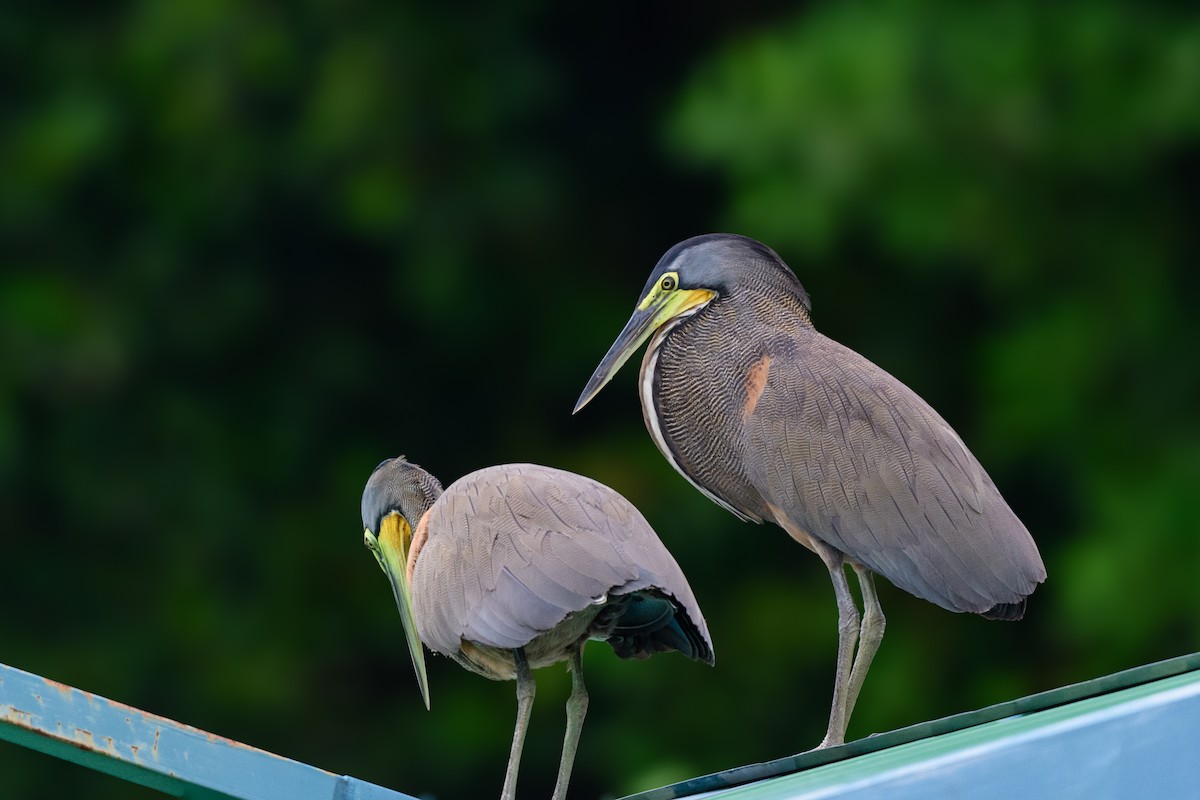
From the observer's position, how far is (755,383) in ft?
8.46

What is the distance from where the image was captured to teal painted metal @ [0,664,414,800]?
1.79m

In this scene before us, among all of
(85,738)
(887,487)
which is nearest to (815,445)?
(887,487)

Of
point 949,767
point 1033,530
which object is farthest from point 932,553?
point 1033,530

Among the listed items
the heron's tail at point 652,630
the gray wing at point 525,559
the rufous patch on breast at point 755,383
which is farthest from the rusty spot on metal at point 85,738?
the rufous patch on breast at point 755,383

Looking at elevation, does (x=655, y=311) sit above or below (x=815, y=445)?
above

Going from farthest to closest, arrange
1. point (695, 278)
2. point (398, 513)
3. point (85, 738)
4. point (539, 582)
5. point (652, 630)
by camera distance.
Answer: point (398, 513), point (695, 278), point (652, 630), point (539, 582), point (85, 738)

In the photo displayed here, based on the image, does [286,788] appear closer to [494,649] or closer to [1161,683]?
[494,649]

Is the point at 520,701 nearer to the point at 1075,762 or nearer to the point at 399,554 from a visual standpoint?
the point at 399,554

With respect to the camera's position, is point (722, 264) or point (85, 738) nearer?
point (85, 738)

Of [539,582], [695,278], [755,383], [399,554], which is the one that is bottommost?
[399,554]

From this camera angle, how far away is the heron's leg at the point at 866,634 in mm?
2602

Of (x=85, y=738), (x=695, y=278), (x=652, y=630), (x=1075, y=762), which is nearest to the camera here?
(x=1075, y=762)

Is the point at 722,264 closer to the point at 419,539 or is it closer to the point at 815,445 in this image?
the point at 815,445

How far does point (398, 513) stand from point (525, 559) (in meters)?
0.52
